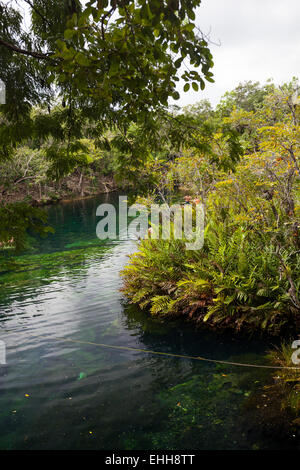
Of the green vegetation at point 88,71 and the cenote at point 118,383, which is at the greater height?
the green vegetation at point 88,71

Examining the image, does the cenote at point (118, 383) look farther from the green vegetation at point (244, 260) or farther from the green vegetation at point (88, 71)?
the green vegetation at point (88, 71)

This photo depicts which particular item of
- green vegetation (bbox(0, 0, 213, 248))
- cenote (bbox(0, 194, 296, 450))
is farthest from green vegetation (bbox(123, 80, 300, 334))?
green vegetation (bbox(0, 0, 213, 248))

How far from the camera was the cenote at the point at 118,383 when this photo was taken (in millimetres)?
3540

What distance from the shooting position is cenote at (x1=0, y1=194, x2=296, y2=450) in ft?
11.6

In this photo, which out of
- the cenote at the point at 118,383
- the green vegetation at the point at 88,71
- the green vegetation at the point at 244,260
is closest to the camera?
the green vegetation at the point at 88,71

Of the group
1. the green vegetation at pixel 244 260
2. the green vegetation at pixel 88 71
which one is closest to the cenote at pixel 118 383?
the green vegetation at pixel 244 260

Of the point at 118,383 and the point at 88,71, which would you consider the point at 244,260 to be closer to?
the point at 118,383

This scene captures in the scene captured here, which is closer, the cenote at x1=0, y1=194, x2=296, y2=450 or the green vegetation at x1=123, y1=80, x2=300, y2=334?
the cenote at x1=0, y1=194, x2=296, y2=450

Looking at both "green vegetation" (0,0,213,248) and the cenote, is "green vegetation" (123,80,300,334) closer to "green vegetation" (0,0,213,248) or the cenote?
the cenote

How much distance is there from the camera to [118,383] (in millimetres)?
4629

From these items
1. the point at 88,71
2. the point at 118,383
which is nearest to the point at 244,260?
the point at 118,383

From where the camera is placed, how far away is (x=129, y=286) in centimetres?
795

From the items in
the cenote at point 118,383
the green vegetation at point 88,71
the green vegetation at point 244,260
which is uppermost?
the green vegetation at point 88,71
